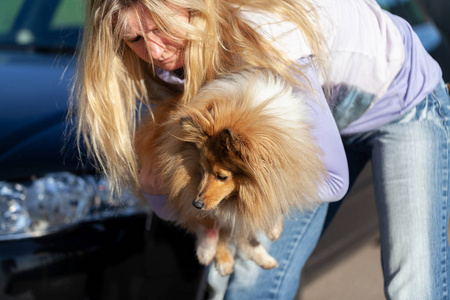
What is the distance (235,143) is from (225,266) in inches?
36.4

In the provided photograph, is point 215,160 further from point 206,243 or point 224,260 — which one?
point 224,260

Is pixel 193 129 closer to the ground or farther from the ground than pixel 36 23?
farther from the ground

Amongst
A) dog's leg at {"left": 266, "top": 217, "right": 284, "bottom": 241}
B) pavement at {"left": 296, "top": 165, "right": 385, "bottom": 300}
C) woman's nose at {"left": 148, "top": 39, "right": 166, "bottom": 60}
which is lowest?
pavement at {"left": 296, "top": 165, "right": 385, "bottom": 300}

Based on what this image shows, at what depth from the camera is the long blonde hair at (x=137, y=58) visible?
1.76 m

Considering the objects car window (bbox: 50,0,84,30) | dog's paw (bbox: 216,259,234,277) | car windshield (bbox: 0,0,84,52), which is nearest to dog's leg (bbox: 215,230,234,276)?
dog's paw (bbox: 216,259,234,277)

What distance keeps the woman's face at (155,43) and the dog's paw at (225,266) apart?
87 centimetres

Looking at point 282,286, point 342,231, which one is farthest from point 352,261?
point 282,286

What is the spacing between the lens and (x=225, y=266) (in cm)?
233

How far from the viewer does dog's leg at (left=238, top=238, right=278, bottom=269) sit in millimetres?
2297

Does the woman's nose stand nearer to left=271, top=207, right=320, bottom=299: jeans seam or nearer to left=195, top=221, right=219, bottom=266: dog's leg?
left=195, top=221, right=219, bottom=266: dog's leg

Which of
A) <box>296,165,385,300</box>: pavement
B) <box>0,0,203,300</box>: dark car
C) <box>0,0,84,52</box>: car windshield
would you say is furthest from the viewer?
<box>0,0,84,52</box>: car windshield

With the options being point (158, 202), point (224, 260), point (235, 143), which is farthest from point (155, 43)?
point (224, 260)

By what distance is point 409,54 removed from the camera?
219 cm

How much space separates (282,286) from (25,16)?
7.75 ft
